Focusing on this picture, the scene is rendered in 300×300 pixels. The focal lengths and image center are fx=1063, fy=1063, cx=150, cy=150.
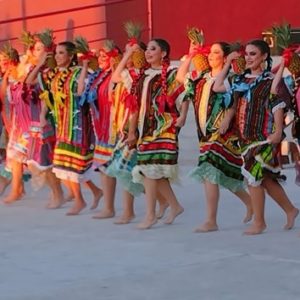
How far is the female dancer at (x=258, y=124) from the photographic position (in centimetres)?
814

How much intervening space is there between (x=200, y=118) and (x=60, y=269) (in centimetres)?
210

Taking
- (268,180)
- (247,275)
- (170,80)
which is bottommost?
(247,275)

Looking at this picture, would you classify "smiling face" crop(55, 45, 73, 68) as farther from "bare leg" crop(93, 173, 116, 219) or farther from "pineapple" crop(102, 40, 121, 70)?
"bare leg" crop(93, 173, 116, 219)

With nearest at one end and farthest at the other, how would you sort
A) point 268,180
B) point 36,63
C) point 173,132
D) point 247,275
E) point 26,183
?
point 247,275
point 268,180
point 173,132
point 36,63
point 26,183

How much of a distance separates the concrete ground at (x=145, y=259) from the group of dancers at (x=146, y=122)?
0.26 metres

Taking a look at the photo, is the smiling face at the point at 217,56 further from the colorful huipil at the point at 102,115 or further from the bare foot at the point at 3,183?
the bare foot at the point at 3,183

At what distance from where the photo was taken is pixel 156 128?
8859 mm

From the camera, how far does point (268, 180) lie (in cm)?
830

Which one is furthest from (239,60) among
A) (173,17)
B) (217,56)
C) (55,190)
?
(173,17)

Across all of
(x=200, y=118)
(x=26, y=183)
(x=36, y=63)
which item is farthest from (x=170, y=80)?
(x=26, y=183)

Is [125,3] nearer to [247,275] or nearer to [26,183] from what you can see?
[26,183]

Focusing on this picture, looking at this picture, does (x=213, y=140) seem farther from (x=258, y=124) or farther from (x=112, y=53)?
(x=112, y=53)

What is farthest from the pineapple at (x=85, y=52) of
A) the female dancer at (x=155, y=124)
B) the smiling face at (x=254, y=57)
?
the smiling face at (x=254, y=57)

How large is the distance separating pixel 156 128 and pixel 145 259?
1.74 m
